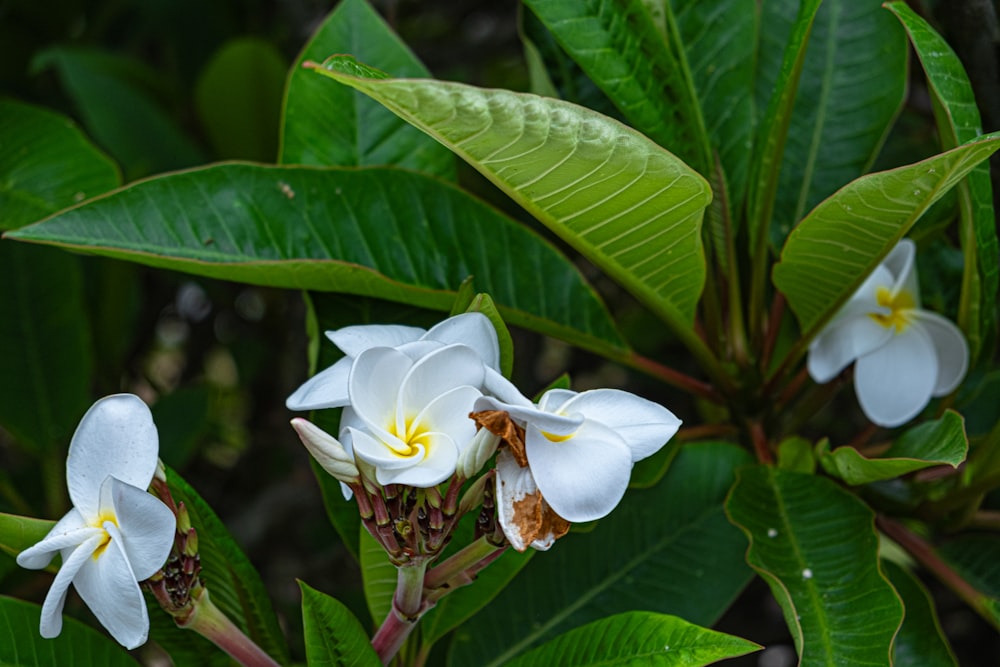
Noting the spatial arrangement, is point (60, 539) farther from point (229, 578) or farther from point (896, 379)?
point (896, 379)

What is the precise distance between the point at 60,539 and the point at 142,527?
0.16ft

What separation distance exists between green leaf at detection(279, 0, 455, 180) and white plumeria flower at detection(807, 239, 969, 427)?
402 millimetres

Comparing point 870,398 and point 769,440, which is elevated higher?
point 870,398

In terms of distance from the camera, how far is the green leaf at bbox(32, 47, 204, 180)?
1487 millimetres

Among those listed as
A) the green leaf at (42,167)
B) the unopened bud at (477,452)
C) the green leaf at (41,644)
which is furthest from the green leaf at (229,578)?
the green leaf at (42,167)

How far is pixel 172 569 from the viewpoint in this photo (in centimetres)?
62

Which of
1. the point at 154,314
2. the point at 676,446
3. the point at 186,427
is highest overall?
the point at 676,446

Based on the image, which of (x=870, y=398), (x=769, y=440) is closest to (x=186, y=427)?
(x=769, y=440)

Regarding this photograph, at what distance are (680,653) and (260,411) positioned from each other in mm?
1557

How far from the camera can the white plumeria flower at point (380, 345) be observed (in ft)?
2.08

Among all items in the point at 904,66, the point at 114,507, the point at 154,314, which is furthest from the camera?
the point at 154,314

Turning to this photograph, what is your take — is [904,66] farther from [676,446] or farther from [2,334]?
[2,334]

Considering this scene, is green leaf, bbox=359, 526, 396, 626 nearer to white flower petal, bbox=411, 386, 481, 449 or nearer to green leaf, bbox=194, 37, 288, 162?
white flower petal, bbox=411, 386, 481, 449

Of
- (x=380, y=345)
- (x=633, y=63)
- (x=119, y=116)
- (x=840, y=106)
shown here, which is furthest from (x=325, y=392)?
(x=119, y=116)
